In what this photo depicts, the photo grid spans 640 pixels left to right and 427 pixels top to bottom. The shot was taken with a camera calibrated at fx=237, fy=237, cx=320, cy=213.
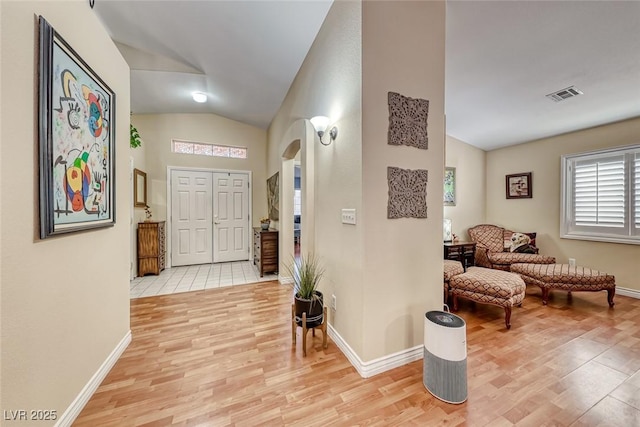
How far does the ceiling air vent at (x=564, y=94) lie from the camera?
2.76m

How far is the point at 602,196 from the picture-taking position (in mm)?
3506

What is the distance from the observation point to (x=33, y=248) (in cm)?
116

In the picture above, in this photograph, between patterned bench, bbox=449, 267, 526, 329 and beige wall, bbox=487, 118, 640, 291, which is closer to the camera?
patterned bench, bbox=449, 267, 526, 329

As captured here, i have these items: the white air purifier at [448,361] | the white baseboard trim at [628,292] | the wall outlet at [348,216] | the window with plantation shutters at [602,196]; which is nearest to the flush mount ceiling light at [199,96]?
the wall outlet at [348,216]

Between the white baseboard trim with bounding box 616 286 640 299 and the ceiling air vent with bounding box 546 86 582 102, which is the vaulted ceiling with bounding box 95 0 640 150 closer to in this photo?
the ceiling air vent with bounding box 546 86 582 102

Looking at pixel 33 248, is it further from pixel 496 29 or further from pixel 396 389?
pixel 496 29

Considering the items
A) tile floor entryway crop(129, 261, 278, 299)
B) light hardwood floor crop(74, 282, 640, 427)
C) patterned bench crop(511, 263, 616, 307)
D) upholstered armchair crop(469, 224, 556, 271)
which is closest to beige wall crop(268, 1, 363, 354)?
light hardwood floor crop(74, 282, 640, 427)

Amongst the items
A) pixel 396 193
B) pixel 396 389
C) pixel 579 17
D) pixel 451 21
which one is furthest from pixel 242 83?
pixel 396 389

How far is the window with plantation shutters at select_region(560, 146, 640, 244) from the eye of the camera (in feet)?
10.6

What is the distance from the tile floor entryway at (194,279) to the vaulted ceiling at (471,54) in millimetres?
3143

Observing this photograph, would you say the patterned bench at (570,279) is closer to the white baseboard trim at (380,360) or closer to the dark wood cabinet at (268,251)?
the white baseboard trim at (380,360)

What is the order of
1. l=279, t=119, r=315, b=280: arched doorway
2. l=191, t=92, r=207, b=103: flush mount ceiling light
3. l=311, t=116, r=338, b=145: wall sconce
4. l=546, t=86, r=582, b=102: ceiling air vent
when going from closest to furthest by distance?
Result: l=311, t=116, r=338, b=145: wall sconce < l=546, t=86, r=582, b=102: ceiling air vent < l=279, t=119, r=315, b=280: arched doorway < l=191, t=92, r=207, b=103: flush mount ceiling light

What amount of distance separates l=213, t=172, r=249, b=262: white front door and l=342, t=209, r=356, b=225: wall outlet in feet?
13.2

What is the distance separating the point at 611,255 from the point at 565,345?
2.47 metres
